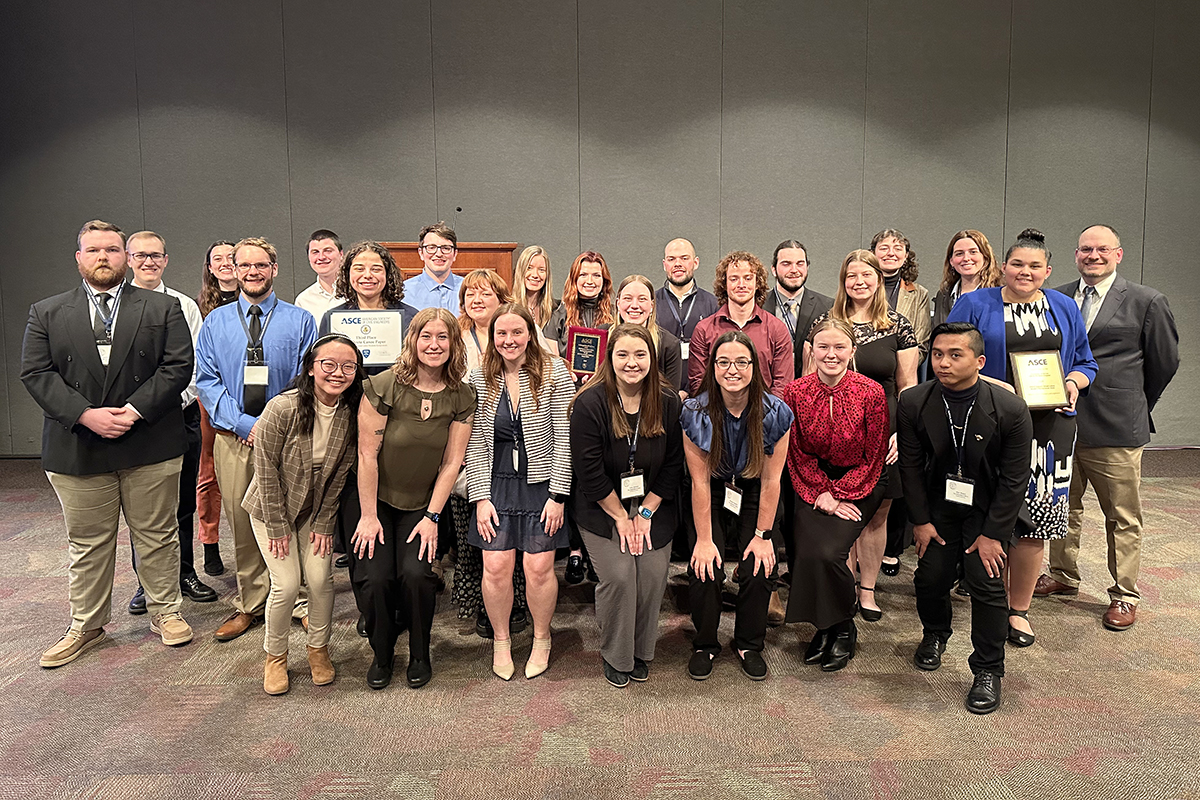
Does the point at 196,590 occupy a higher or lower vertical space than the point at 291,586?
lower

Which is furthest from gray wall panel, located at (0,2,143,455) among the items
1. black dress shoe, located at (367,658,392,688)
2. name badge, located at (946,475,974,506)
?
name badge, located at (946,475,974,506)

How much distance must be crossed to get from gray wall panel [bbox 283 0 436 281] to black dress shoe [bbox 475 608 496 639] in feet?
13.9

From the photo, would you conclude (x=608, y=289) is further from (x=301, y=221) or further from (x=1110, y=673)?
(x=301, y=221)

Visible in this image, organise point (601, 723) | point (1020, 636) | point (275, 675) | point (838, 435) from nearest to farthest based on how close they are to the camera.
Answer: point (601, 723) < point (275, 675) < point (838, 435) < point (1020, 636)

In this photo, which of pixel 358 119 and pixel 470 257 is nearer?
pixel 470 257

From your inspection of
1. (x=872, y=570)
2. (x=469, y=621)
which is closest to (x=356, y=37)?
(x=469, y=621)

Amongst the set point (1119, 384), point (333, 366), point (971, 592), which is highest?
point (333, 366)

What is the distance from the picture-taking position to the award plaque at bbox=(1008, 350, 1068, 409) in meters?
2.82

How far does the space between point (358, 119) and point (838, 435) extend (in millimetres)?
5302

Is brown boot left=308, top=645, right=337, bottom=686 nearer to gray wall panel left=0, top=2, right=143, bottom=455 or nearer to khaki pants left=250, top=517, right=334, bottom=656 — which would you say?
khaki pants left=250, top=517, right=334, bottom=656

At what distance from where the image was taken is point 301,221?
6445mm

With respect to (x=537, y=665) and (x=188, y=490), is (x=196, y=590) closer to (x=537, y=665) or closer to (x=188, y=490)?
(x=188, y=490)

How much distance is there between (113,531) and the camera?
10.2 ft

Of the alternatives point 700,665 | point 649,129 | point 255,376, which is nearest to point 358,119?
point 649,129
